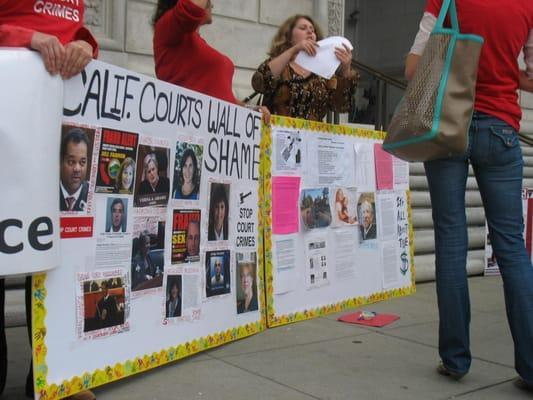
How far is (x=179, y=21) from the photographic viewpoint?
11.8 feet

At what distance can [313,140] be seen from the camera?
15.5 ft

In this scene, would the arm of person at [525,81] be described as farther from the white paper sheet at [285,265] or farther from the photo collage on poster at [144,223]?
the white paper sheet at [285,265]

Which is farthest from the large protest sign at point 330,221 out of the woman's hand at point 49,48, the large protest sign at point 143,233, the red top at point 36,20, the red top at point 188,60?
the woman's hand at point 49,48

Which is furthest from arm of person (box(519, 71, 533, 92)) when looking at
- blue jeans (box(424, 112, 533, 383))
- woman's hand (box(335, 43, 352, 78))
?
woman's hand (box(335, 43, 352, 78))

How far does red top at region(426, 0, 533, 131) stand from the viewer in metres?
3.19

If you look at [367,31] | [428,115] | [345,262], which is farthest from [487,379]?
[367,31]

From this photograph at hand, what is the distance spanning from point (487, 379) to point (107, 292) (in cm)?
186

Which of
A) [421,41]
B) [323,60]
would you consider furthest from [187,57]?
[421,41]

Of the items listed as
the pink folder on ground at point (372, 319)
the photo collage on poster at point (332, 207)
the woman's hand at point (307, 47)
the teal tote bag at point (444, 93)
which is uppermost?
the woman's hand at point (307, 47)

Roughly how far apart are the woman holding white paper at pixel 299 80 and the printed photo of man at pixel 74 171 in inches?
77.0

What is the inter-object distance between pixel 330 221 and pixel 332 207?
0.10 meters

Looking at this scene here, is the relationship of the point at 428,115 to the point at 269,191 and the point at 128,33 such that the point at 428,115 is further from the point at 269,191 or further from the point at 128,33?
the point at 128,33

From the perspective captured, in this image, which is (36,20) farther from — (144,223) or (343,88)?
(343,88)

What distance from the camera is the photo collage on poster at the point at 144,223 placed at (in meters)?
2.93
